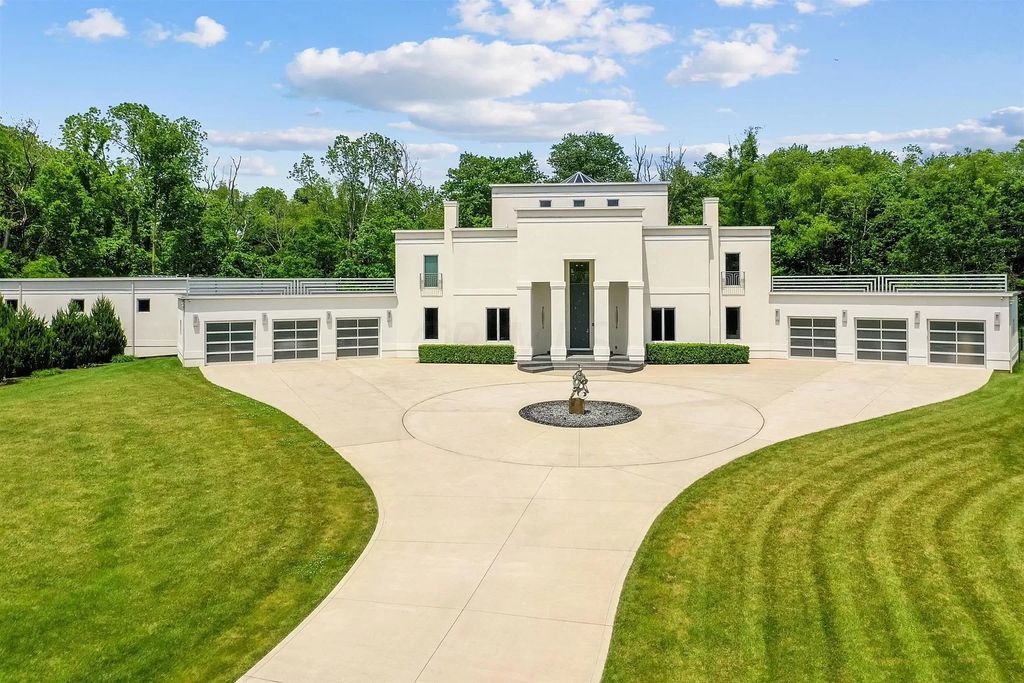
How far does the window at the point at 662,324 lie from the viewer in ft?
104

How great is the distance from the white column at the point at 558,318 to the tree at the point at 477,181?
2120 cm

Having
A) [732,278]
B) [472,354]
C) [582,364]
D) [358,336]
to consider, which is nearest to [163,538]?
[472,354]

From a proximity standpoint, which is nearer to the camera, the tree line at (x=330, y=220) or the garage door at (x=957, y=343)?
the garage door at (x=957, y=343)

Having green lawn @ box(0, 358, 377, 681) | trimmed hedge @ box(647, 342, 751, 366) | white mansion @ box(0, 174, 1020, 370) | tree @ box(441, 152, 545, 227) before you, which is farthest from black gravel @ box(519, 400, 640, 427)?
tree @ box(441, 152, 545, 227)

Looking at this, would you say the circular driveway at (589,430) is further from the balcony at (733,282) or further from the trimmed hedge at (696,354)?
the balcony at (733,282)

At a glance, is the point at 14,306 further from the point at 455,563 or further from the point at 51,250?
the point at 455,563

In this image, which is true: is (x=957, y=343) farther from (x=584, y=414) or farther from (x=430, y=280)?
(x=430, y=280)

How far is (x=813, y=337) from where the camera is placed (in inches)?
1211

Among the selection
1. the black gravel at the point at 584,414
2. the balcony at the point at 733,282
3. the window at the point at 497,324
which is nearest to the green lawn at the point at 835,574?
the black gravel at the point at 584,414

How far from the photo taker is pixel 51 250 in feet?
149

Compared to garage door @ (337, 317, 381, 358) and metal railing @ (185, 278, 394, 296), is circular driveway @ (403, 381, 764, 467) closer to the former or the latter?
garage door @ (337, 317, 381, 358)

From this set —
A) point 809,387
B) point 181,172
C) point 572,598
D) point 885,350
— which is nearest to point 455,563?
point 572,598

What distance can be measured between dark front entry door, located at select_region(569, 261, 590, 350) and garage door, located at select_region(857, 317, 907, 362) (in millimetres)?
12833

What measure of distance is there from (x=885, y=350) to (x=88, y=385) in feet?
111
